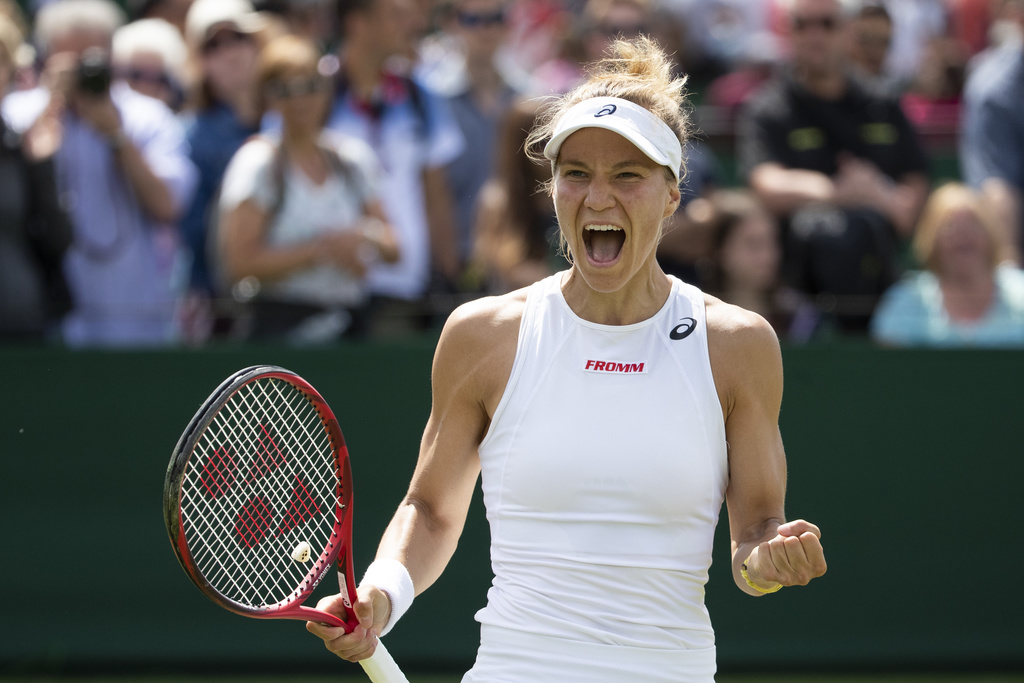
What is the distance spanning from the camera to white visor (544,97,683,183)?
2.47 m

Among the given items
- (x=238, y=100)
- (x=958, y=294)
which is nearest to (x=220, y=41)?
(x=238, y=100)

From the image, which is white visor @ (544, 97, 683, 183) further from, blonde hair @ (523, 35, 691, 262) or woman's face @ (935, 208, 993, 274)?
woman's face @ (935, 208, 993, 274)

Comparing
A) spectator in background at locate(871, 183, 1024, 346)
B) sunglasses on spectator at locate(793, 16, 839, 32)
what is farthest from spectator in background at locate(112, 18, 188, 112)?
spectator in background at locate(871, 183, 1024, 346)

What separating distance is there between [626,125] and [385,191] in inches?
134

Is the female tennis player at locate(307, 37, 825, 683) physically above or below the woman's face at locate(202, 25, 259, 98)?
below

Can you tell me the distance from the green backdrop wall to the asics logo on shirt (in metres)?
2.83

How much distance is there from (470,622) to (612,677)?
10.1ft

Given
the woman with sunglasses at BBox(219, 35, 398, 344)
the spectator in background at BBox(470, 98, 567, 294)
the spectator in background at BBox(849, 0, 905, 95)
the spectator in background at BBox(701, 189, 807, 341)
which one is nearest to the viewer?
the woman with sunglasses at BBox(219, 35, 398, 344)

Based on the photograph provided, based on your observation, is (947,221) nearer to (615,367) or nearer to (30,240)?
(615,367)

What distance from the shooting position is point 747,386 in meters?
2.53

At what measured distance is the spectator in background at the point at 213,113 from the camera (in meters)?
5.59

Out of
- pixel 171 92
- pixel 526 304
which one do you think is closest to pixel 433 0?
pixel 171 92

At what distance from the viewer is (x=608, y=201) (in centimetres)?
249

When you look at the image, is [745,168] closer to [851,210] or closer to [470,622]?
[851,210]
